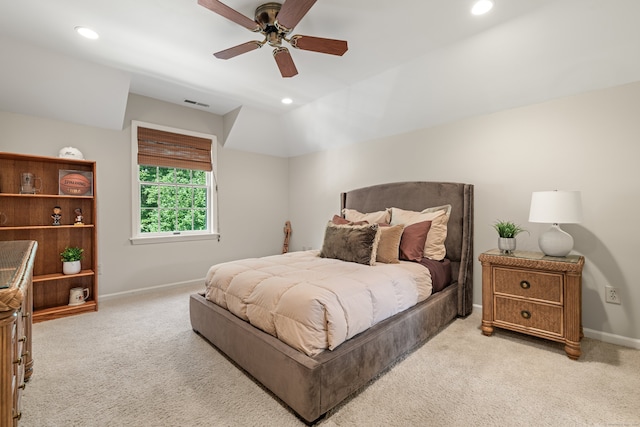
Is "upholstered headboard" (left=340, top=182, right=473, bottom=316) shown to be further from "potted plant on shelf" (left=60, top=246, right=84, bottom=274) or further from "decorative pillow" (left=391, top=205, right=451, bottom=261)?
"potted plant on shelf" (left=60, top=246, right=84, bottom=274)

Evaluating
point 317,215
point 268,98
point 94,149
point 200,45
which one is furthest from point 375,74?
point 94,149

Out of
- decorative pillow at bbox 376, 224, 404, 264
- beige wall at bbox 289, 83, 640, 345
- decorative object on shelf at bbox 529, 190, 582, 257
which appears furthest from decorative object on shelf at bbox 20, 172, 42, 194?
decorative object on shelf at bbox 529, 190, 582, 257

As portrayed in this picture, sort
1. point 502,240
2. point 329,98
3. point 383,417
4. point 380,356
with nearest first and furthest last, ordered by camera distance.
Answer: point 383,417 → point 380,356 → point 502,240 → point 329,98

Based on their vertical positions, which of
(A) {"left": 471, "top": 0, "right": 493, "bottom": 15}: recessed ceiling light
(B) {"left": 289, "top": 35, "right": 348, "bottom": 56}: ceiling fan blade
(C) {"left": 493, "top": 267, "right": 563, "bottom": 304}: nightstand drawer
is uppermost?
(A) {"left": 471, "top": 0, "right": 493, "bottom": 15}: recessed ceiling light

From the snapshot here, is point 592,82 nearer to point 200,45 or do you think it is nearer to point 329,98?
point 329,98

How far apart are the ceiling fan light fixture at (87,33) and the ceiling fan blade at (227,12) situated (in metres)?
1.42

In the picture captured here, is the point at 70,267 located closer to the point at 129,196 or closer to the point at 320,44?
the point at 129,196

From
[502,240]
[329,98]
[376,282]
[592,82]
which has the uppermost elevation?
[329,98]

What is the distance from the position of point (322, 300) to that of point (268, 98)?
310 cm

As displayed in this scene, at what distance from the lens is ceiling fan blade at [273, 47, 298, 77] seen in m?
2.25

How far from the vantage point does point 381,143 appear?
13.0 feet

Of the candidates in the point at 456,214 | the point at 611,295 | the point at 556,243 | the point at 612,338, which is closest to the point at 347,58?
the point at 456,214

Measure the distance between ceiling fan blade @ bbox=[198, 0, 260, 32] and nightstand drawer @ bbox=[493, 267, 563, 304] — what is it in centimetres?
271

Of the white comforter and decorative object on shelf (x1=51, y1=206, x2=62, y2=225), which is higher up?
decorative object on shelf (x1=51, y1=206, x2=62, y2=225)
